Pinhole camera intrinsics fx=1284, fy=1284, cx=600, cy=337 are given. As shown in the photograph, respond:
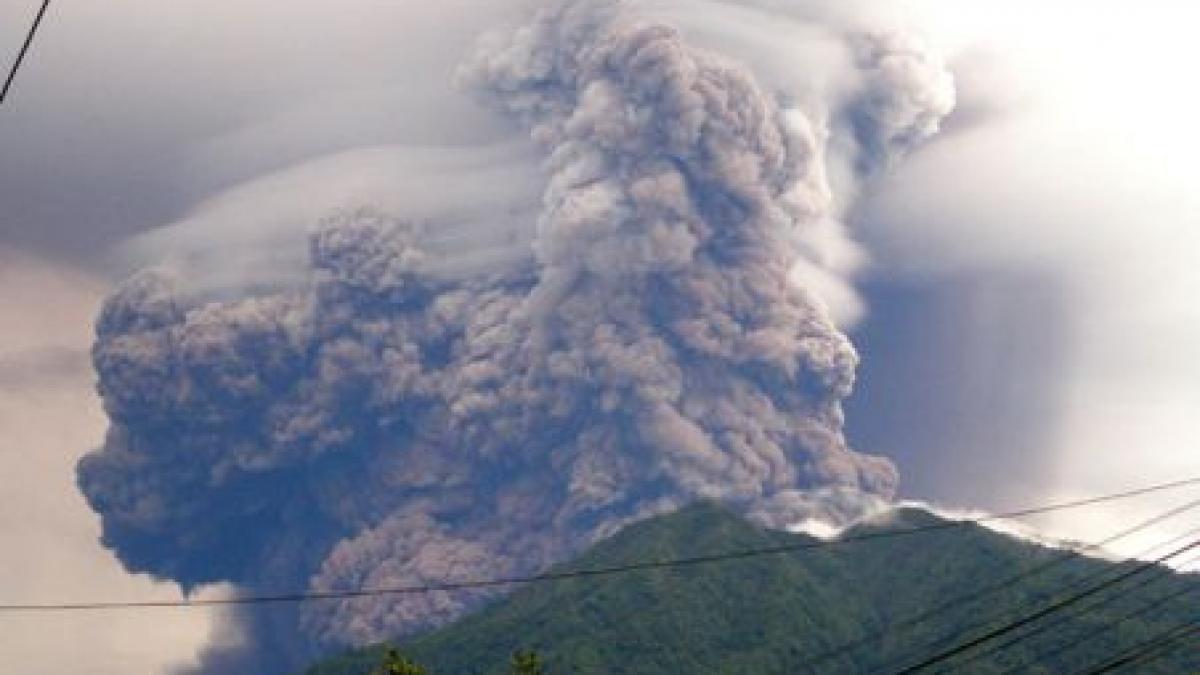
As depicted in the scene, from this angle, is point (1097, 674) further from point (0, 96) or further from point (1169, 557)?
point (0, 96)

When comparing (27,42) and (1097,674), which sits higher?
(27,42)

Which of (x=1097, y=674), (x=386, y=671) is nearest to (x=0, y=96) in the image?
(x=1097, y=674)

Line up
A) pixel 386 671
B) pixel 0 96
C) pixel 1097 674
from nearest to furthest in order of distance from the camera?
pixel 0 96 → pixel 1097 674 → pixel 386 671

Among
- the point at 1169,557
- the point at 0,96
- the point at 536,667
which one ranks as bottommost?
the point at 536,667

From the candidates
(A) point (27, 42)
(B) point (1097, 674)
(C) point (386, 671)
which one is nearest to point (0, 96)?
(A) point (27, 42)

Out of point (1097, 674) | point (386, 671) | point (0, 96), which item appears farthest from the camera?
point (386, 671)

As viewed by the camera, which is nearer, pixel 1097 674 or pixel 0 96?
pixel 0 96

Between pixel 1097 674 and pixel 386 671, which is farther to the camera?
pixel 386 671

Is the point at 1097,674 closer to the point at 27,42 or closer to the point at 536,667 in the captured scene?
the point at 27,42

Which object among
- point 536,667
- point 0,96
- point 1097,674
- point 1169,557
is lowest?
point 536,667
